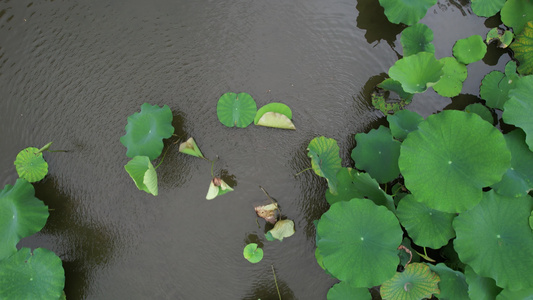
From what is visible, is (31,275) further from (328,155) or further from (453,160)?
(453,160)

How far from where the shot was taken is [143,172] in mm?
2256

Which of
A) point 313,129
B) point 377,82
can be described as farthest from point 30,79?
point 377,82

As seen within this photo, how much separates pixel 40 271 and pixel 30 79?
1473 mm

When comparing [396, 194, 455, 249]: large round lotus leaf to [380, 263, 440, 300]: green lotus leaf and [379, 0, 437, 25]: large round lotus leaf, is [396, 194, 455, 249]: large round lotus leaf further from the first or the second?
[379, 0, 437, 25]: large round lotus leaf

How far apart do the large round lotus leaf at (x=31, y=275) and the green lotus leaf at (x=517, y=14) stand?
3.70 meters

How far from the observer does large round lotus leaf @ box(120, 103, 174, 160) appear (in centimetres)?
233

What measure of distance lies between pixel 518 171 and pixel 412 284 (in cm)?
98

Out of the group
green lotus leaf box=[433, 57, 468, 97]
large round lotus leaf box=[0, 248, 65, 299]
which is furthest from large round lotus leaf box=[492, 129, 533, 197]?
large round lotus leaf box=[0, 248, 65, 299]

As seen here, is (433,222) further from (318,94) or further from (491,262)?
(318,94)

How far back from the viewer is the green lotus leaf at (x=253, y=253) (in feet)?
7.84

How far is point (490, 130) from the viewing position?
190 cm

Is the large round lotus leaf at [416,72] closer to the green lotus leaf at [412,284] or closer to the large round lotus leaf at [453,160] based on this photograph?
the large round lotus leaf at [453,160]

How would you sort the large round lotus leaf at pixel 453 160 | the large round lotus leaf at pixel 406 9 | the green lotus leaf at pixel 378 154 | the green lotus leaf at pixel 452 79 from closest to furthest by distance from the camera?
1. the large round lotus leaf at pixel 453 160
2. the green lotus leaf at pixel 378 154
3. the large round lotus leaf at pixel 406 9
4. the green lotus leaf at pixel 452 79

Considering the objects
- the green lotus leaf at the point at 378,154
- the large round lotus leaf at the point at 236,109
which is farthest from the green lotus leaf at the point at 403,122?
the large round lotus leaf at the point at 236,109
